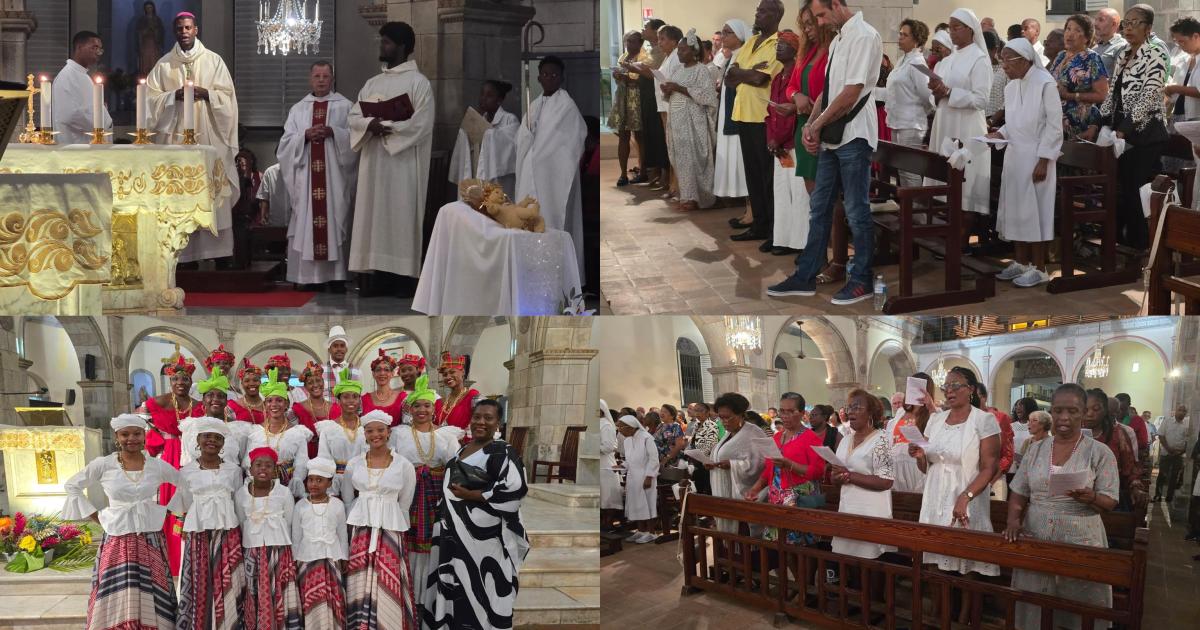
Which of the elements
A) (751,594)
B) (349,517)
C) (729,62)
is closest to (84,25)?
(729,62)

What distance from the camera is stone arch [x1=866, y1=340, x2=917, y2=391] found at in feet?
18.7

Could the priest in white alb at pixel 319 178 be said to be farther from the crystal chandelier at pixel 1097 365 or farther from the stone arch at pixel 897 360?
the crystal chandelier at pixel 1097 365

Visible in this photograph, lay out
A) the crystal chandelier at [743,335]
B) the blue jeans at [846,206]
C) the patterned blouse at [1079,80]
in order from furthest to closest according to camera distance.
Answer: the patterned blouse at [1079,80] → the blue jeans at [846,206] → the crystal chandelier at [743,335]

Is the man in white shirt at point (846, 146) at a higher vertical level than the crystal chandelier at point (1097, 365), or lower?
higher

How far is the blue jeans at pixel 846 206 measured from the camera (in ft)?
22.3

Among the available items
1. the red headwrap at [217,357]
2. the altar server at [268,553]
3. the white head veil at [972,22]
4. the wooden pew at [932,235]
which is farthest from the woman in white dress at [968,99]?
the altar server at [268,553]

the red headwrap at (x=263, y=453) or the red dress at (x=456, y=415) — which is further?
the red dress at (x=456, y=415)

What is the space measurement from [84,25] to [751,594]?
6.08m

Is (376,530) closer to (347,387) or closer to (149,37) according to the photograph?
(347,387)

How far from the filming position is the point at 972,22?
25.3ft

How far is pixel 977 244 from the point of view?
26.8ft

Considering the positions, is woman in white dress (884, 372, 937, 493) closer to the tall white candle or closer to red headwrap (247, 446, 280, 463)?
red headwrap (247, 446, 280, 463)

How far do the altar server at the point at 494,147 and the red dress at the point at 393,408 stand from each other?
8.21 feet

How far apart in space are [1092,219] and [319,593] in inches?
200
